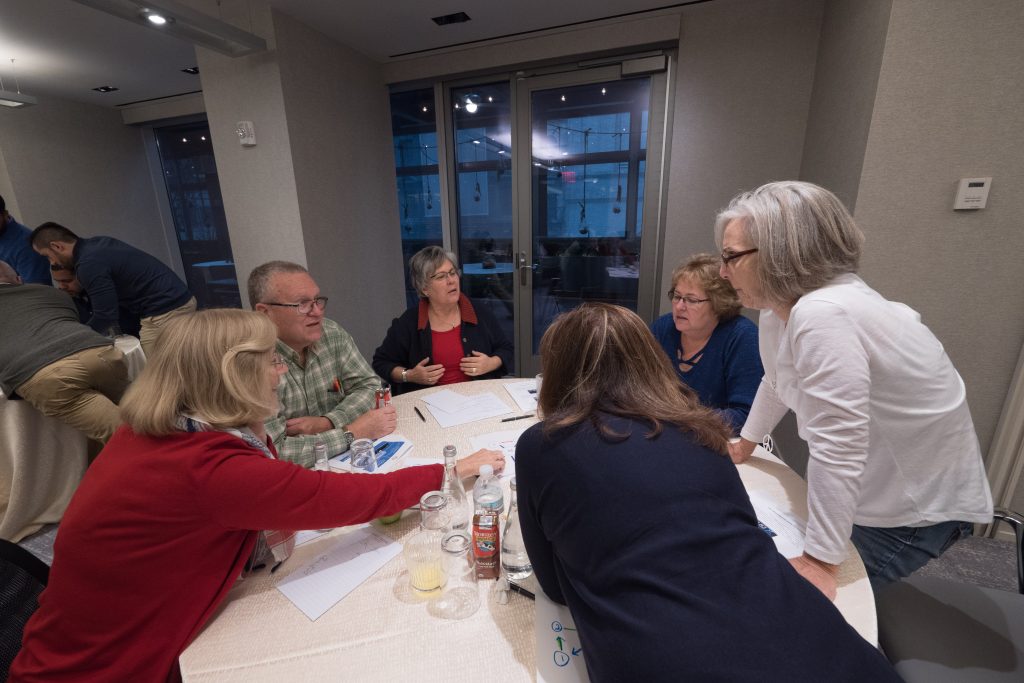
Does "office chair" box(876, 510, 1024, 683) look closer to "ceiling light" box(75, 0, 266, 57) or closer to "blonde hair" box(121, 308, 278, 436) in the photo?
"blonde hair" box(121, 308, 278, 436)

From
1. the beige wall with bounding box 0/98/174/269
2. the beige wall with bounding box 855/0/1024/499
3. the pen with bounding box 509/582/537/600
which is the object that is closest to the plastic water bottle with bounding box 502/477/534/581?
the pen with bounding box 509/582/537/600

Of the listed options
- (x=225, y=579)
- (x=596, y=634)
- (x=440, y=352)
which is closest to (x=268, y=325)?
(x=225, y=579)


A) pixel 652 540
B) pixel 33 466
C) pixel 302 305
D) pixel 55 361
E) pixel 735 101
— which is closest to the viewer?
pixel 652 540

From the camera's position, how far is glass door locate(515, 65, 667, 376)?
3.19m

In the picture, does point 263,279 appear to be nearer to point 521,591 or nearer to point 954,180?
point 521,591

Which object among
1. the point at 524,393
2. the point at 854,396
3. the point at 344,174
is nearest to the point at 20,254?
the point at 344,174

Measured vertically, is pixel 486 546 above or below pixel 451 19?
below

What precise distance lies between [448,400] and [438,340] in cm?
50

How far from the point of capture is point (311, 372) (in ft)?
5.57

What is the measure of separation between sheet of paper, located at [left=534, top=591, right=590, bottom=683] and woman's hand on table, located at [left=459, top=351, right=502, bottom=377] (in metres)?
1.38

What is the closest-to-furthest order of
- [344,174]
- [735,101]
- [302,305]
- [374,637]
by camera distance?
[374,637] → [302,305] → [735,101] → [344,174]

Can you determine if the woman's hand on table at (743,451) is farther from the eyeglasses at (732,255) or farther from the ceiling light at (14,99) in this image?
the ceiling light at (14,99)

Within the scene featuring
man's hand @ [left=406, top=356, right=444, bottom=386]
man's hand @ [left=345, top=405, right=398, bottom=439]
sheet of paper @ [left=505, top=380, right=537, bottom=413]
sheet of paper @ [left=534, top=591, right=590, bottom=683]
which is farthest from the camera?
man's hand @ [left=406, top=356, right=444, bottom=386]

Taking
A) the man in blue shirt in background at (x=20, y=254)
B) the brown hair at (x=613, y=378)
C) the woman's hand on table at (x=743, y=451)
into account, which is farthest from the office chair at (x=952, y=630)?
the man in blue shirt in background at (x=20, y=254)
